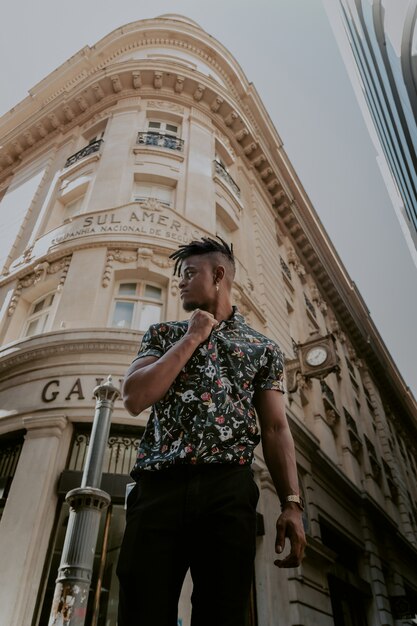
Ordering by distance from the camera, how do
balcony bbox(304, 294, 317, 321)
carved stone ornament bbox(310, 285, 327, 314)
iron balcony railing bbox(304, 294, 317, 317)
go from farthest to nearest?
1. carved stone ornament bbox(310, 285, 327, 314)
2. iron balcony railing bbox(304, 294, 317, 317)
3. balcony bbox(304, 294, 317, 321)

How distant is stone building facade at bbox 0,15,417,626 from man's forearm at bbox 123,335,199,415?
19.4ft

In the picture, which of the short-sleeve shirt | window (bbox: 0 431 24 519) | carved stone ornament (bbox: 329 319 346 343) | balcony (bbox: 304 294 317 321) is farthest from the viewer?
carved stone ornament (bbox: 329 319 346 343)

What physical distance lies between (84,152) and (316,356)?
32.7 ft

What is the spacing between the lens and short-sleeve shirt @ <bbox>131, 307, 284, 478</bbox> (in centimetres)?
189

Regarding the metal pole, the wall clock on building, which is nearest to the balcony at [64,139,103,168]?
the wall clock on building

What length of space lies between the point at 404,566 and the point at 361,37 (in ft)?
64.6

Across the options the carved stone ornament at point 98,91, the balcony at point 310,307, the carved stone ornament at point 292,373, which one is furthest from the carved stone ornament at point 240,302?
the carved stone ornament at point 98,91

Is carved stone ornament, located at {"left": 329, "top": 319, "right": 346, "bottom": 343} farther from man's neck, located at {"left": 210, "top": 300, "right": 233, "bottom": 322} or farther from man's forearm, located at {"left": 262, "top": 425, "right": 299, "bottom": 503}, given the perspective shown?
man's forearm, located at {"left": 262, "top": 425, "right": 299, "bottom": 503}

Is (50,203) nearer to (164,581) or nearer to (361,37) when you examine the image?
(361,37)

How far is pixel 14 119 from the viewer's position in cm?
2070

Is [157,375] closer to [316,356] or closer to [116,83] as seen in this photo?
[316,356]

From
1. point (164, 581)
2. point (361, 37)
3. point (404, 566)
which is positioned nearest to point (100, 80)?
point (361, 37)

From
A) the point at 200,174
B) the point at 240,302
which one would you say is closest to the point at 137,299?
the point at 240,302

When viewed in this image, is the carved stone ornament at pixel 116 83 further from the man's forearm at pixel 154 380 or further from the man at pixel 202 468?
the man's forearm at pixel 154 380
